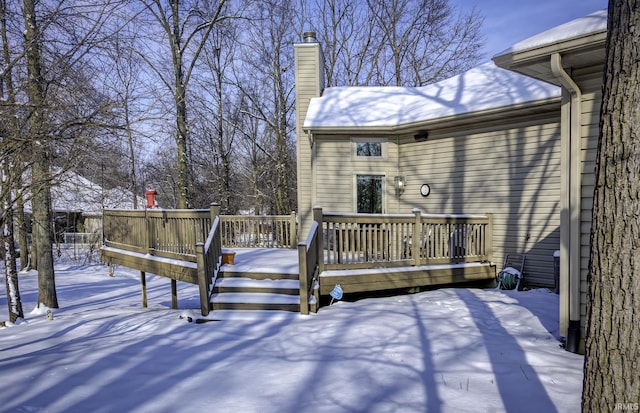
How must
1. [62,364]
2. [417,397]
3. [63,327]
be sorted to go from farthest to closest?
[63,327] < [62,364] < [417,397]

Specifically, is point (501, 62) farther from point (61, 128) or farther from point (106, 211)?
point (106, 211)

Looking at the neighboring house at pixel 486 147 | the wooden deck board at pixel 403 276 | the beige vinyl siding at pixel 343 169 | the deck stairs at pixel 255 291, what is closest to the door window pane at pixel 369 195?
the neighboring house at pixel 486 147

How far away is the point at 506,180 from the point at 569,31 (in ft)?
14.6

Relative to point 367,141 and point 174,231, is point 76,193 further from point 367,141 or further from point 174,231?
point 367,141

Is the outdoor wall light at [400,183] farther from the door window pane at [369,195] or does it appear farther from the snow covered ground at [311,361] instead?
the snow covered ground at [311,361]

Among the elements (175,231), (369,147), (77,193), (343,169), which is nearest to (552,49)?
(369,147)

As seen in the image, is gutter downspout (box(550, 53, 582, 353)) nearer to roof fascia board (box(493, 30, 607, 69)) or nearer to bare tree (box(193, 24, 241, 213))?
roof fascia board (box(493, 30, 607, 69))

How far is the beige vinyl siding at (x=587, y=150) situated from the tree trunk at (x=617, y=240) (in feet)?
8.34

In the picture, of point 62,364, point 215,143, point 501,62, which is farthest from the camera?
point 215,143

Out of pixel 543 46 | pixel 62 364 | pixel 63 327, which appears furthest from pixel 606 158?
pixel 63 327

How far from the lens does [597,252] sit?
1755mm

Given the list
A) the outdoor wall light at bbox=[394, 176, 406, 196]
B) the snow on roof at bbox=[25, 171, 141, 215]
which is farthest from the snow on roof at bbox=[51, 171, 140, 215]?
the outdoor wall light at bbox=[394, 176, 406, 196]

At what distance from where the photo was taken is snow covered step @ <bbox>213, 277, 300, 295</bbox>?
582cm

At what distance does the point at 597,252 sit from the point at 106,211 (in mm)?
10178
